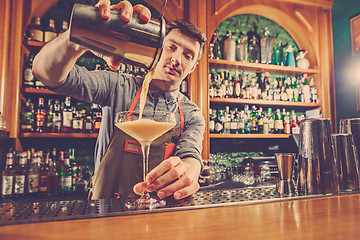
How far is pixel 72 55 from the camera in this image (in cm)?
Result: 95

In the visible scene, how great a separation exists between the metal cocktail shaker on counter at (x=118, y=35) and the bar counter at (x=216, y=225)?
47 centimetres

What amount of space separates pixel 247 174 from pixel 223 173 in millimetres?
259

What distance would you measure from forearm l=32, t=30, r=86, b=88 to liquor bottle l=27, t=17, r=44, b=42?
1659 mm

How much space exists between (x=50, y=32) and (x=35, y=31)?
127 millimetres

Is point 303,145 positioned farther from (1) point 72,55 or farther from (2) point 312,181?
(1) point 72,55

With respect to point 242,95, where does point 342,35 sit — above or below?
above

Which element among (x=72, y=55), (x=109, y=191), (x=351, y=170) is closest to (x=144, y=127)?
(x=72, y=55)

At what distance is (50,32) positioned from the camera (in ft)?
8.11

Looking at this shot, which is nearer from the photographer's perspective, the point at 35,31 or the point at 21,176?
the point at 21,176

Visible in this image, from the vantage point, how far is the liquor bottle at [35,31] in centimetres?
242

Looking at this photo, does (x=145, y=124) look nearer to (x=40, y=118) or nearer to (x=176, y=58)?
(x=176, y=58)

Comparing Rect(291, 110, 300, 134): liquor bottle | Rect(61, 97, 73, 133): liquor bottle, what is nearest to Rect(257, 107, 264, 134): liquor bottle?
Rect(291, 110, 300, 134): liquor bottle

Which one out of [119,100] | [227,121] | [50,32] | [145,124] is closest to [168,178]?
[145,124]

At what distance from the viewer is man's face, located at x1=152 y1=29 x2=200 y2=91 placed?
5.21 feet
